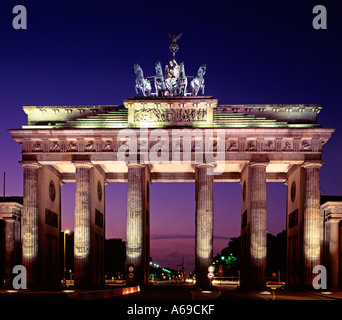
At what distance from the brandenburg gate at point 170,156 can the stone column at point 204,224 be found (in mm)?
106

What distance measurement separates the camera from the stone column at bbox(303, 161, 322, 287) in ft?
201

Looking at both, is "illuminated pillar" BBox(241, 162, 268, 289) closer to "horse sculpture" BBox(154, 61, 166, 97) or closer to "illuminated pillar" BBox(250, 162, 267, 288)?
"illuminated pillar" BBox(250, 162, 267, 288)

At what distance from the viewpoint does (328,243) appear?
67.2 m

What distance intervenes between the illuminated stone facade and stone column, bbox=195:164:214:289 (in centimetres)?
11

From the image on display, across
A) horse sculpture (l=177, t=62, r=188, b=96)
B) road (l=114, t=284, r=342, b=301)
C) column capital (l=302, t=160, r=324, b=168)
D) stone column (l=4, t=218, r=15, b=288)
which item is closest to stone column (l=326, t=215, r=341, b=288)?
column capital (l=302, t=160, r=324, b=168)

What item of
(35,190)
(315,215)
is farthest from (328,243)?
(35,190)

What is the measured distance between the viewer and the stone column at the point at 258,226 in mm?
61469

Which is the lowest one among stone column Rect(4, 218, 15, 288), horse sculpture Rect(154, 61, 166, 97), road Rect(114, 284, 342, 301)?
road Rect(114, 284, 342, 301)

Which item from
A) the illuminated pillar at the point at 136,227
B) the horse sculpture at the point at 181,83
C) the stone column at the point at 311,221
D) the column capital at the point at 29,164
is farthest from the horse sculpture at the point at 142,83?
the stone column at the point at 311,221

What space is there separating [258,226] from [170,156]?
39.3ft

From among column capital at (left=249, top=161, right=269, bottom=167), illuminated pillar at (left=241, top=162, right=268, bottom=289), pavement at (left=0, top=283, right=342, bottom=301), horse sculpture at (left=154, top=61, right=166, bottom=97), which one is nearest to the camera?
pavement at (left=0, top=283, right=342, bottom=301)

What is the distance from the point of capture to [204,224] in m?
62.3
